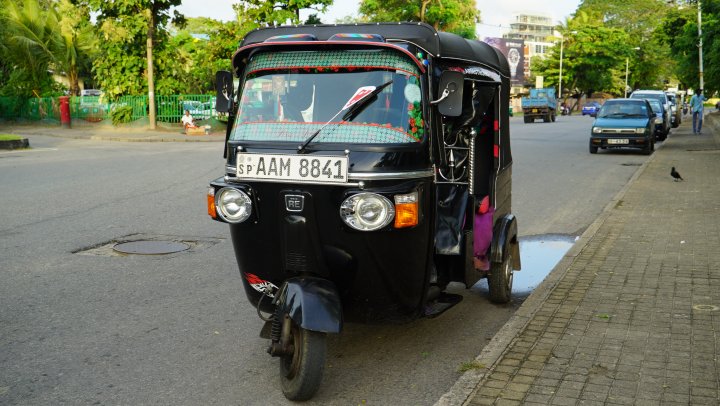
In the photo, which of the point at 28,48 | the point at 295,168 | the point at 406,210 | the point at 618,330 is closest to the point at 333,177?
the point at 295,168

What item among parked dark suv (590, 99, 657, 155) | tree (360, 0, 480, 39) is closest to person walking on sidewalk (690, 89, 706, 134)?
parked dark suv (590, 99, 657, 155)

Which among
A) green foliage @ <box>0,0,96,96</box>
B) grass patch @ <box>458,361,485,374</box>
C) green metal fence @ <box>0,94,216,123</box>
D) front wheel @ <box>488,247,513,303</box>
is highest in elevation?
green foliage @ <box>0,0,96,96</box>

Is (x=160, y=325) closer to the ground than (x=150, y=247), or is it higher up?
closer to the ground

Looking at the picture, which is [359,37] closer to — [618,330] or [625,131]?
[618,330]

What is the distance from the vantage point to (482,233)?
609 cm

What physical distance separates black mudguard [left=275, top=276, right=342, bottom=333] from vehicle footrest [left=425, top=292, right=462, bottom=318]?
0.91m

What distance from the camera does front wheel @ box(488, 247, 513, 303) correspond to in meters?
6.33

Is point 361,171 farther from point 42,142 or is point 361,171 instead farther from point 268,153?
point 42,142

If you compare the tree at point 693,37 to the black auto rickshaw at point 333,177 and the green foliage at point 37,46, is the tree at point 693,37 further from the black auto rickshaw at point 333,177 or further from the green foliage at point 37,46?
the green foliage at point 37,46

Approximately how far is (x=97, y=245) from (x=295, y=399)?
16.5 ft

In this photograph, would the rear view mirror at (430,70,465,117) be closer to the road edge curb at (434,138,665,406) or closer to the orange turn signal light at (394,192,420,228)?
the orange turn signal light at (394,192,420,228)

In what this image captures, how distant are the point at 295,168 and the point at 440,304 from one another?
1.57 metres

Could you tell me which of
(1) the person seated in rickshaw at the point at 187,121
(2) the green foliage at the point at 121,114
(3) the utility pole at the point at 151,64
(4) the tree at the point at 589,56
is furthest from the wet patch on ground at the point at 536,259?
(4) the tree at the point at 589,56

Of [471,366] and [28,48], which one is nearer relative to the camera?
[471,366]
